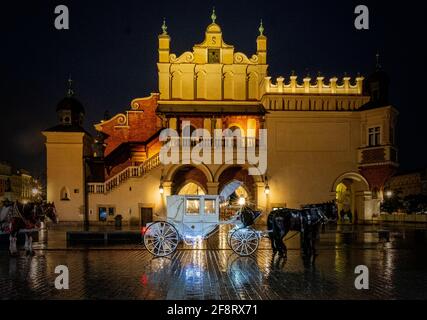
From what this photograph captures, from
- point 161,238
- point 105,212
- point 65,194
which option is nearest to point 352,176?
point 105,212

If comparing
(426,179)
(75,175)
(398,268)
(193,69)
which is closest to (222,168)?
(193,69)

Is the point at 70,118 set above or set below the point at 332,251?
above

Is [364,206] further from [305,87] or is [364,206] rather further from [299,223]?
[299,223]

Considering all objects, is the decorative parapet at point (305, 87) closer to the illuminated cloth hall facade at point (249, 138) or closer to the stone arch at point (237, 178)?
the illuminated cloth hall facade at point (249, 138)

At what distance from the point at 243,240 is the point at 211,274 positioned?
11.7 feet

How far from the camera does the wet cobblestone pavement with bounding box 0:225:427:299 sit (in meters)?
9.15

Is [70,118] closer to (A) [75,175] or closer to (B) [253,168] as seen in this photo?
(A) [75,175]

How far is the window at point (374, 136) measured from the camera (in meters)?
30.8

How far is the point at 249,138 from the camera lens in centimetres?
3105

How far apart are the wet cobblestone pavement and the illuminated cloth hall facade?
1381cm

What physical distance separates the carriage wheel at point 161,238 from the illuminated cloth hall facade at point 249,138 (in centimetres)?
1450

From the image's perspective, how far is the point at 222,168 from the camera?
3045 cm

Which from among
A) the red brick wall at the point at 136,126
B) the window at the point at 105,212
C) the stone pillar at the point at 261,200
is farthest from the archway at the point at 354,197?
the window at the point at 105,212

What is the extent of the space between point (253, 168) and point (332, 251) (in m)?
15.0
